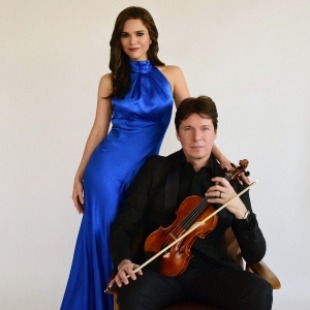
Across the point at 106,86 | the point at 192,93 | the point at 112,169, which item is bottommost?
the point at 112,169

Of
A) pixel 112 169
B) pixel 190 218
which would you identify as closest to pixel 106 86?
pixel 112 169

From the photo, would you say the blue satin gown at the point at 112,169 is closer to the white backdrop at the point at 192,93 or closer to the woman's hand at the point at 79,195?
the woman's hand at the point at 79,195

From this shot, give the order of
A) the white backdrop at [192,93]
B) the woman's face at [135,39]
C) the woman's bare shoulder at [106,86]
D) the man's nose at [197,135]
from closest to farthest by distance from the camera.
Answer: the man's nose at [197,135] < the woman's face at [135,39] < the woman's bare shoulder at [106,86] < the white backdrop at [192,93]

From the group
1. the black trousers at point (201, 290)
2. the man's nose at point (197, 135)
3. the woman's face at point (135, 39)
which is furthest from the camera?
the woman's face at point (135, 39)

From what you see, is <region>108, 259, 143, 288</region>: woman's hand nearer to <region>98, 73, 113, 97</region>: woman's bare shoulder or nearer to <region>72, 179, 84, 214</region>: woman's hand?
<region>72, 179, 84, 214</region>: woman's hand

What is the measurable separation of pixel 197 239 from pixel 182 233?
140 mm

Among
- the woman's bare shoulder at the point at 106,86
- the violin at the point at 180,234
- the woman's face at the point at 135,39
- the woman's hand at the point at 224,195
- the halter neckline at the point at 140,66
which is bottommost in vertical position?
the violin at the point at 180,234

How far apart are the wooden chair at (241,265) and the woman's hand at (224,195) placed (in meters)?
0.23

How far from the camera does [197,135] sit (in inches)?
65.1

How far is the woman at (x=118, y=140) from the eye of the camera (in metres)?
1.81

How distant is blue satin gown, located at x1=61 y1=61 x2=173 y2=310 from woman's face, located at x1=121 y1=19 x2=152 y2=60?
0.05 m

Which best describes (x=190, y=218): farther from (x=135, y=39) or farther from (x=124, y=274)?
(x=135, y=39)

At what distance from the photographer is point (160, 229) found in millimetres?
1636

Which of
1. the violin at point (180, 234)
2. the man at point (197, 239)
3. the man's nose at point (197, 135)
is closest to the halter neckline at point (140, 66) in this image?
the man at point (197, 239)
